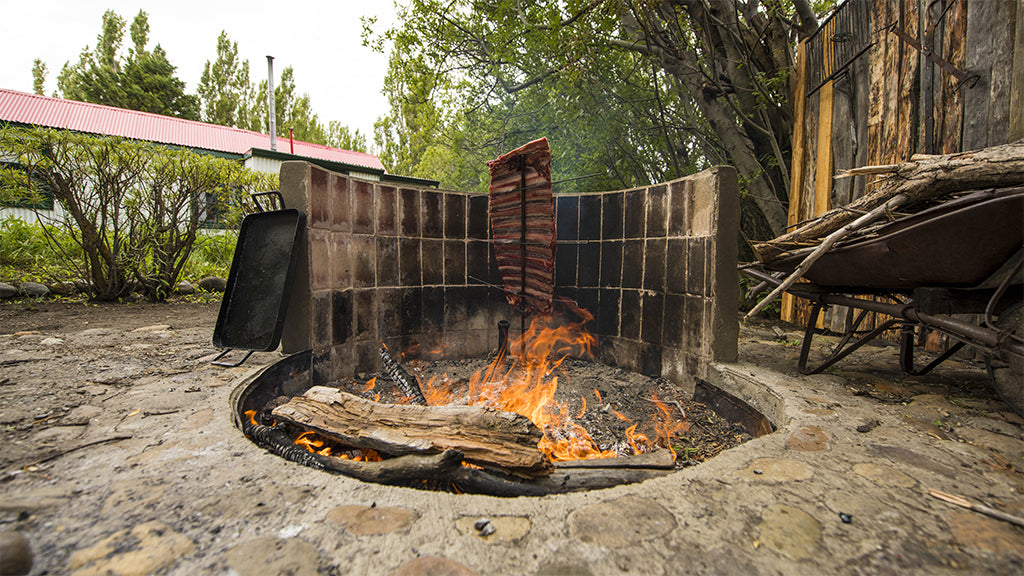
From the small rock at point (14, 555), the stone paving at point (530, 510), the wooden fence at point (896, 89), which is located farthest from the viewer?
the wooden fence at point (896, 89)

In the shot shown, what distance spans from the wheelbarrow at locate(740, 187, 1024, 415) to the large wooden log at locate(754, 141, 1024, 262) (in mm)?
120

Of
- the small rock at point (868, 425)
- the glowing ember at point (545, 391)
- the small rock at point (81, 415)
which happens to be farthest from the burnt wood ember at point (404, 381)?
the small rock at point (868, 425)

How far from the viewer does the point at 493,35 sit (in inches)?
264

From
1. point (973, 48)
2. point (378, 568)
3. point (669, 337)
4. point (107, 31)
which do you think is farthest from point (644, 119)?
point (107, 31)

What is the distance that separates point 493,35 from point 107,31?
28017 millimetres

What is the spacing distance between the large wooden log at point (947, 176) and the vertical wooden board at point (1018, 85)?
47.4 inches

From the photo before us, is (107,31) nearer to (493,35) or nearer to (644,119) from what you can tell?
(493,35)

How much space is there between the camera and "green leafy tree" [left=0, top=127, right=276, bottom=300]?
5.07m

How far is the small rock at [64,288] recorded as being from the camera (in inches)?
239

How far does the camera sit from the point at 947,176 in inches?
74.4

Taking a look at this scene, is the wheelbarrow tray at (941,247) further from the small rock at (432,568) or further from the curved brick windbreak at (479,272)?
the small rock at (432,568)

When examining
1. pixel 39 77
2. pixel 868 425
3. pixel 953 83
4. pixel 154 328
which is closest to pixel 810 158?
pixel 953 83

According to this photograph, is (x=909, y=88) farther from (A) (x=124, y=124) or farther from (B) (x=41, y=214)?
(A) (x=124, y=124)

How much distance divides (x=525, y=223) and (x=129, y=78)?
2795cm
